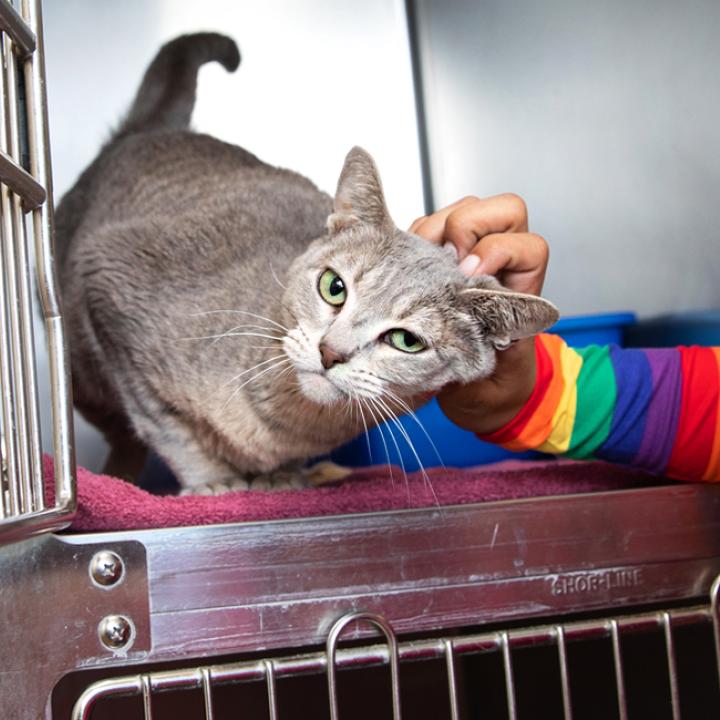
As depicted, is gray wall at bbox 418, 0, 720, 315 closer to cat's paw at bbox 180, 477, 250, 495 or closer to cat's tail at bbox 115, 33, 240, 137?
cat's tail at bbox 115, 33, 240, 137

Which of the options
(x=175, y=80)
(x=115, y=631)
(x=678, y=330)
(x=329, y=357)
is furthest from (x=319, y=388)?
(x=175, y=80)

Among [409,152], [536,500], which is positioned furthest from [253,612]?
[409,152]

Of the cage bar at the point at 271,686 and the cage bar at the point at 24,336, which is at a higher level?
the cage bar at the point at 24,336

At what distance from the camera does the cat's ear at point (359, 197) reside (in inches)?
41.5

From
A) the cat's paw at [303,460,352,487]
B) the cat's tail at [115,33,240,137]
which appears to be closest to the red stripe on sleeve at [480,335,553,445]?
the cat's paw at [303,460,352,487]

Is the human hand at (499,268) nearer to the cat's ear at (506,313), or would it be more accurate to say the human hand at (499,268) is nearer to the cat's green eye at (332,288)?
the cat's ear at (506,313)

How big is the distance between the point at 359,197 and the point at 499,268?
210 mm

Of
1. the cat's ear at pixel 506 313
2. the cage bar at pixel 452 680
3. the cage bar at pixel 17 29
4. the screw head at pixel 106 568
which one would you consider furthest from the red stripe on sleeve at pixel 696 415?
the cage bar at pixel 17 29

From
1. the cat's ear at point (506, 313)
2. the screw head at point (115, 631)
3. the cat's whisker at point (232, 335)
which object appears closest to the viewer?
the screw head at point (115, 631)

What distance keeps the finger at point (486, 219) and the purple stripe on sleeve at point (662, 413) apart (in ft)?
0.80

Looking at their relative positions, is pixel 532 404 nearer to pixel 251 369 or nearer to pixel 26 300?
pixel 251 369

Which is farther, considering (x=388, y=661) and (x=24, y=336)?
(x=388, y=661)

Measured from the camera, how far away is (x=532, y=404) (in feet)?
3.46

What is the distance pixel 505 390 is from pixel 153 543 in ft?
1.51
